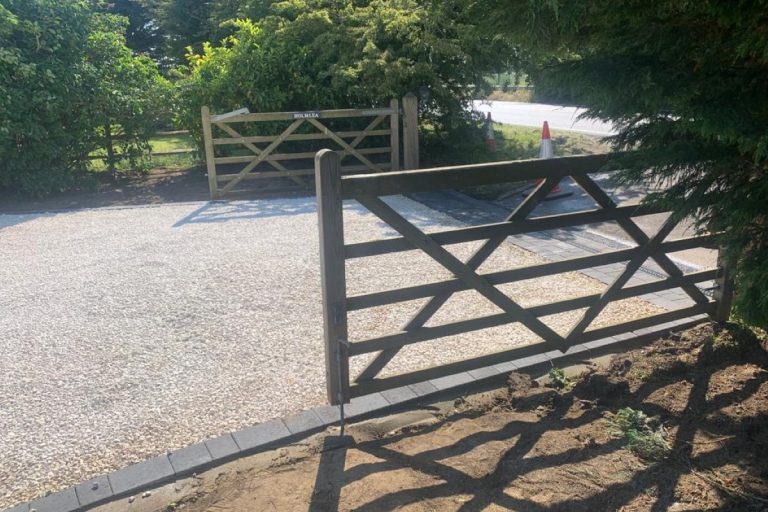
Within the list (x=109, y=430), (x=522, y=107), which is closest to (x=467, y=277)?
(x=109, y=430)

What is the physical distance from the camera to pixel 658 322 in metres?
4.82

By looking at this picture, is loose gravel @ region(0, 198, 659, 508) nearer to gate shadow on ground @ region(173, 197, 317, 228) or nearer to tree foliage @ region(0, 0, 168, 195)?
gate shadow on ground @ region(173, 197, 317, 228)

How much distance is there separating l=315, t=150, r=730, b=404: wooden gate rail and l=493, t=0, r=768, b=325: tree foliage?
67cm

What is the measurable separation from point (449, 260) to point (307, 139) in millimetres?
8888

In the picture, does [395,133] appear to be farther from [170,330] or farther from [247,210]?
[170,330]

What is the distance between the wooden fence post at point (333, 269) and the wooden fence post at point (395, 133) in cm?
890

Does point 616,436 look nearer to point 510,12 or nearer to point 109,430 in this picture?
point 510,12

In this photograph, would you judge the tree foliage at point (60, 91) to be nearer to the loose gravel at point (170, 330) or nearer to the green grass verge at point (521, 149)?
the loose gravel at point (170, 330)

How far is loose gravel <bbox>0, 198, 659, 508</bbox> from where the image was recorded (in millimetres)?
3965

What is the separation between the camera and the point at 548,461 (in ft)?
10.9

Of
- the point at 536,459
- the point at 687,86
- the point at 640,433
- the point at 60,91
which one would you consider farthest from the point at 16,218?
the point at 687,86

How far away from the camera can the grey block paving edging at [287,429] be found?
330cm

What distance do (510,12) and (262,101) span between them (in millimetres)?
10197

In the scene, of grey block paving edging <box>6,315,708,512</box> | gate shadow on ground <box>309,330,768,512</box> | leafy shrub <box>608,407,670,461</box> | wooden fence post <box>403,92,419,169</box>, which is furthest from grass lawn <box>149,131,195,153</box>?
leafy shrub <box>608,407,670,461</box>
